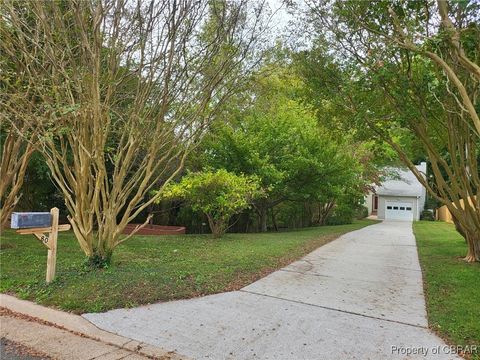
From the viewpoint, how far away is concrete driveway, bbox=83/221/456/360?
397cm

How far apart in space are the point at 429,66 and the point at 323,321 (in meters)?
6.50

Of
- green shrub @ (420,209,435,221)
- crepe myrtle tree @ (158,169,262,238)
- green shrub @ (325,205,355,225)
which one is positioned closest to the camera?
crepe myrtle tree @ (158,169,262,238)

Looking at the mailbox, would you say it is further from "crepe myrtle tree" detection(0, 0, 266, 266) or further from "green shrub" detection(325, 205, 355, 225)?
"green shrub" detection(325, 205, 355, 225)

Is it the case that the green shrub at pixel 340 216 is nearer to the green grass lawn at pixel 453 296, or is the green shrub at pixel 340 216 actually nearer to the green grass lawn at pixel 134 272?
the green grass lawn at pixel 453 296

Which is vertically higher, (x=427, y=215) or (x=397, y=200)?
(x=397, y=200)

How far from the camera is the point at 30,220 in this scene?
5387 millimetres

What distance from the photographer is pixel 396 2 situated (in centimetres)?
727

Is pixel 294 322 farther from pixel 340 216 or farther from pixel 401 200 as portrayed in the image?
pixel 401 200

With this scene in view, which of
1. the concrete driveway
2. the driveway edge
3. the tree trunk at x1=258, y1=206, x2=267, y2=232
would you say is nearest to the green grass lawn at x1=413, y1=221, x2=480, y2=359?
the concrete driveway

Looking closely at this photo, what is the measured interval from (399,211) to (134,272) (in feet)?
102

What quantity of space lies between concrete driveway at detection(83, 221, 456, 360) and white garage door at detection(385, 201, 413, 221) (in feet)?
91.7

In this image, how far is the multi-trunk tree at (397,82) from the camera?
757 centimetres

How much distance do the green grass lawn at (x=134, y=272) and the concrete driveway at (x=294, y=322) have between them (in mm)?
346

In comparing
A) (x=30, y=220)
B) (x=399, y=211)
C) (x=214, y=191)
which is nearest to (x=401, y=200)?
(x=399, y=211)
